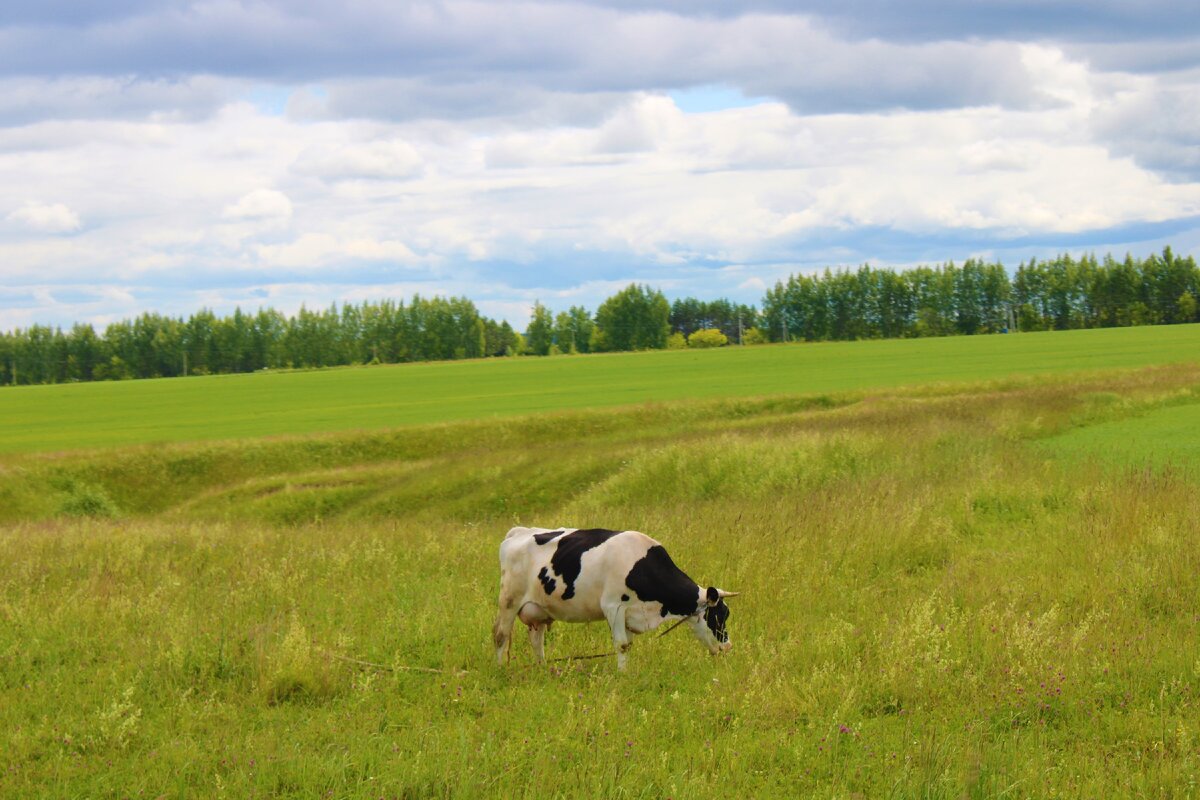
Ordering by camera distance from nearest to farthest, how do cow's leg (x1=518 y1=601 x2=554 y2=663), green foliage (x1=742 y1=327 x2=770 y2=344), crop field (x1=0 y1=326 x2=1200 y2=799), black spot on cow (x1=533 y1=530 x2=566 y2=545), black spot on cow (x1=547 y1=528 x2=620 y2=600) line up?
crop field (x1=0 y1=326 x2=1200 y2=799) < black spot on cow (x1=547 y1=528 x2=620 y2=600) < cow's leg (x1=518 y1=601 x2=554 y2=663) < black spot on cow (x1=533 y1=530 x2=566 y2=545) < green foliage (x1=742 y1=327 x2=770 y2=344)

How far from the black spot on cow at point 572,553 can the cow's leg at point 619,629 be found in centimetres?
40

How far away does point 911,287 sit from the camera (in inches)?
7131

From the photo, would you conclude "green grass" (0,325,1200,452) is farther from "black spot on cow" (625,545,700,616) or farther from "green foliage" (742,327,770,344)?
"green foliage" (742,327,770,344)

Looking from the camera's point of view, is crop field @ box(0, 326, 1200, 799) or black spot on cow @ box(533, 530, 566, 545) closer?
crop field @ box(0, 326, 1200, 799)

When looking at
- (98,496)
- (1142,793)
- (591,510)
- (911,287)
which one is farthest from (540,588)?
(911,287)

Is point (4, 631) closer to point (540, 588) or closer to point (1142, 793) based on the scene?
point (540, 588)

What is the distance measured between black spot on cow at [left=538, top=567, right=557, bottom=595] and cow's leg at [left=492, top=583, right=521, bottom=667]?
1.13ft

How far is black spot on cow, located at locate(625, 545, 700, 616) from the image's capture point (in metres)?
8.45

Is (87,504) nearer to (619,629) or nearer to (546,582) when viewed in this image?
(546,582)

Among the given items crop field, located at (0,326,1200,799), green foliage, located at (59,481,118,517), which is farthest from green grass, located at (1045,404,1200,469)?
green foliage, located at (59,481,118,517)

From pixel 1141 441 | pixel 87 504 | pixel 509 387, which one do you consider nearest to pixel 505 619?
pixel 1141 441

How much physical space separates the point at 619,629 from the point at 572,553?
0.78 metres

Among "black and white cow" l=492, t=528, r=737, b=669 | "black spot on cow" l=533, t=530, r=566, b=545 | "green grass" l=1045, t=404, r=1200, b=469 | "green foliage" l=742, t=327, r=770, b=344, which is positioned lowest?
"green grass" l=1045, t=404, r=1200, b=469

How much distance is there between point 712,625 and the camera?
28.8 feet
